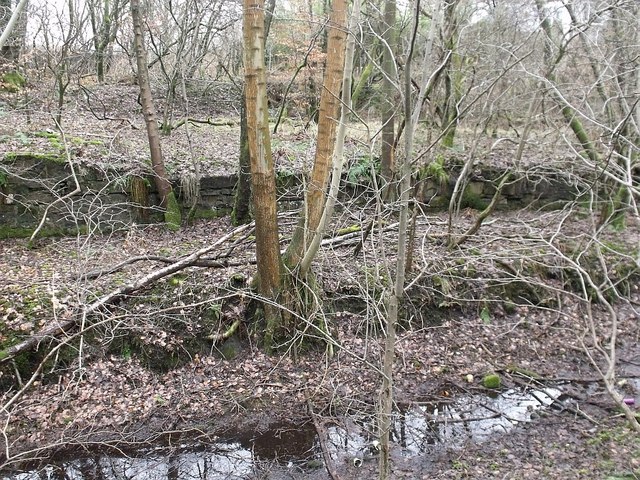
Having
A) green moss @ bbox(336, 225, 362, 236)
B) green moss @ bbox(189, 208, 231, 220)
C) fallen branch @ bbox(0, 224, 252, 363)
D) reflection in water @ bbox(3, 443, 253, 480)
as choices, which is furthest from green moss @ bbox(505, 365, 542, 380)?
green moss @ bbox(189, 208, 231, 220)

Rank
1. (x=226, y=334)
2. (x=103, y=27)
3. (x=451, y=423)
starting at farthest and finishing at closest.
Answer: (x=103, y=27)
(x=226, y=334)
(x=451, y=423)

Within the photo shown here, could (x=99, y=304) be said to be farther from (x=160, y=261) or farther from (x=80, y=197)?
(x=80, y=197)

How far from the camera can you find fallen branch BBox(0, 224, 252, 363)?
5197 mm

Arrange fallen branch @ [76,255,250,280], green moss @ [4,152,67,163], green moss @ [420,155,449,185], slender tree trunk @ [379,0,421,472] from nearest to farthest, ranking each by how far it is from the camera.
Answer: slender tree trunk @ [379,0,421,472], fallen branch @ [76,255,250,280], green moss @ [4,152,67,163], green moss @ [420,155,449,185]

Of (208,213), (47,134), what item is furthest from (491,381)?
(47,134)

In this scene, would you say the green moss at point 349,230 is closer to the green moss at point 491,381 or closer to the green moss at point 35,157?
the green moss at point 491,381

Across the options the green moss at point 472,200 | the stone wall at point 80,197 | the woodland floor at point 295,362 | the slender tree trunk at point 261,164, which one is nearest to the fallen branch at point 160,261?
the woodland floor at point 295,362

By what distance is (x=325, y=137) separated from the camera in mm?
5469

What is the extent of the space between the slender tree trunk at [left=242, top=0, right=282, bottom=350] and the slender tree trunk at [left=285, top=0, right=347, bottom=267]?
1.19ft

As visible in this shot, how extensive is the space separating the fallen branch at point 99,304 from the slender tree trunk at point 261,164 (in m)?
1.19

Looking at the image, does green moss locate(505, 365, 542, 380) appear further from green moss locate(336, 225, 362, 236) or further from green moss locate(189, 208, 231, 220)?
green moss locate(189, 208, 231, 220)

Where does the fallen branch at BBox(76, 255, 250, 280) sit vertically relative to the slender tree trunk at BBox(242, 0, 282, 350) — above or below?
below

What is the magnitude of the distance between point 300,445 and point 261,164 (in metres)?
3.15

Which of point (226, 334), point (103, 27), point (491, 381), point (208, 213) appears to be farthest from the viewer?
point (103, 27)
